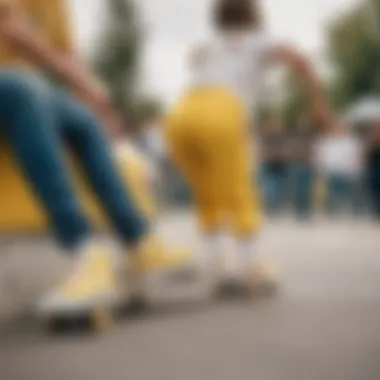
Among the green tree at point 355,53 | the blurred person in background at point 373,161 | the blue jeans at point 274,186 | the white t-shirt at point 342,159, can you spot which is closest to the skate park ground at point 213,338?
the blurred person in background at point 373,161

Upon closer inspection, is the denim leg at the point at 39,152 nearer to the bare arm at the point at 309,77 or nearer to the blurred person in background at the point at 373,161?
the bare arm at the point at 309,77

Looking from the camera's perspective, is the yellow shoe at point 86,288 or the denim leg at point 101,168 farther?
the denim leg at point 101,168

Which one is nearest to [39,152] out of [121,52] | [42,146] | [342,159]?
[42,146]

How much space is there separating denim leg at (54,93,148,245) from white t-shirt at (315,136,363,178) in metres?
7.63

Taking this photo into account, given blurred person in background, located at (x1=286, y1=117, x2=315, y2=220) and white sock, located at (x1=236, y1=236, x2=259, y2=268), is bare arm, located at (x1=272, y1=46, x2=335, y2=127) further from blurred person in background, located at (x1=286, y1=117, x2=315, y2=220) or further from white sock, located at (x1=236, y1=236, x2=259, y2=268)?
blurred person in background, located at (x1=286, y1=117, x2=315, y2=220)

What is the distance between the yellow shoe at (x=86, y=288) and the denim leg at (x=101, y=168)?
19cm

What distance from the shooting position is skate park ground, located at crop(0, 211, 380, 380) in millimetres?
2537

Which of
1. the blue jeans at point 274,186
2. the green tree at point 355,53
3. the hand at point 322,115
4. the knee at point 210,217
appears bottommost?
the knee at point 210,217

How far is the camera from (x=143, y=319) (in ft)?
11.6

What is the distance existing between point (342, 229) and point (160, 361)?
6933mm

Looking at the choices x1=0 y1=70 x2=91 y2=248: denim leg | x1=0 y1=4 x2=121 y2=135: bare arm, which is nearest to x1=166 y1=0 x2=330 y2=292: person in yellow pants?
x1=0 y1=4 x2=121 y2=135: bare arm

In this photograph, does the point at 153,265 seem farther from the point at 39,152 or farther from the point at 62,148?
the point at 39,152

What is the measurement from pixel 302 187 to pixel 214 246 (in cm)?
793

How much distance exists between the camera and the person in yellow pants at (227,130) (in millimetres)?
4184
